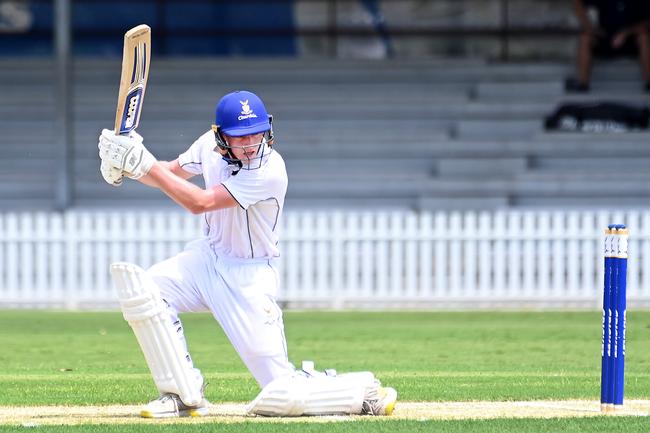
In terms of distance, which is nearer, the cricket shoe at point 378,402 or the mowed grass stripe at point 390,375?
the cricket shoe at point 378,402

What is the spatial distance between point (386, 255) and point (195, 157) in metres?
8.20

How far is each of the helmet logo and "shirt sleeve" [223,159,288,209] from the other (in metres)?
0.27

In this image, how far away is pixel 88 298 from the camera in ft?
52.0

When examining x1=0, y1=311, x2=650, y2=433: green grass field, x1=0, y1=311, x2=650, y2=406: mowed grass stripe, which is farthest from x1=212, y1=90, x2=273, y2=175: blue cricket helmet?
x1=0, y1=311, x2=650, y2=406: mowed grass stripe

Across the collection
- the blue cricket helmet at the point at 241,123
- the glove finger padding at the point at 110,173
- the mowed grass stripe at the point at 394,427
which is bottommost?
the mowed grass stripe at the point at 394,427

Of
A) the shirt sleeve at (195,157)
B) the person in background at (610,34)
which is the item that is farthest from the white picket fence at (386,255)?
the shirt sleeve at (195,157)

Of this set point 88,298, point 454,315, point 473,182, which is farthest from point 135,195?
point 454,315

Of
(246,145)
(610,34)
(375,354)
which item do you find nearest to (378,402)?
(246,145)

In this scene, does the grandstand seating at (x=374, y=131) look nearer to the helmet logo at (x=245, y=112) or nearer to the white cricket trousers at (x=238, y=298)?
the white cricket trousers at (x=238, y=298)

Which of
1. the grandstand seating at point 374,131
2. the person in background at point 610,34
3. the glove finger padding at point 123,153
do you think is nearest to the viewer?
the glove finger padding at point 123,153

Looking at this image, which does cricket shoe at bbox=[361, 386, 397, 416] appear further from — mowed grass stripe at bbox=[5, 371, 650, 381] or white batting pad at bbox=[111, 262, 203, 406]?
mowed grass stripe at bbox=[5, 371, 650, 381]

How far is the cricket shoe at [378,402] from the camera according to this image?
7277 millimetres

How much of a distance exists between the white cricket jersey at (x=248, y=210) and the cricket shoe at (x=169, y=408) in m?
0.76

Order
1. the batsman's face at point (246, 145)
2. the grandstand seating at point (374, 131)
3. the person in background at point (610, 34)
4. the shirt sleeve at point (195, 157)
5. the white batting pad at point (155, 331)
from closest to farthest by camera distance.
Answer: the white batting pad at point (155, 331)
the batsman's face at point (246, 145)
the shirt sleeve at point (195, 157)
the grandstand seating at point (374, 131)
the person in background at point (610, 34)
